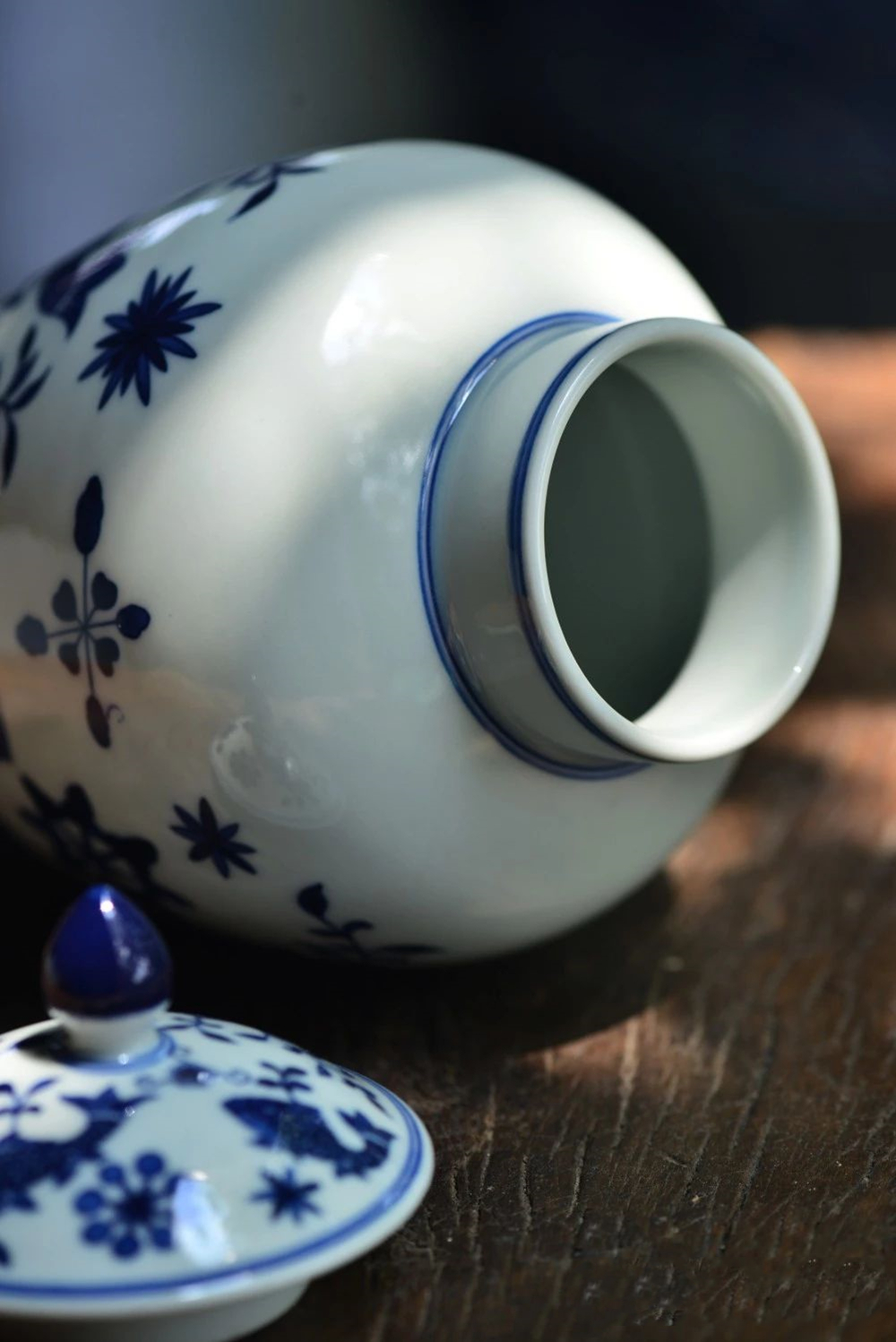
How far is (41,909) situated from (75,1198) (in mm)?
427

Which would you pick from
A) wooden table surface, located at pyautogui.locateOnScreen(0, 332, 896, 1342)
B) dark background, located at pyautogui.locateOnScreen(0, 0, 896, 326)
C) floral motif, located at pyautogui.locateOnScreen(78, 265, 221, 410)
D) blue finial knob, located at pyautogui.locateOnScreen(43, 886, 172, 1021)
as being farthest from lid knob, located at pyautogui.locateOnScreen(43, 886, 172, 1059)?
dark background, located at pyautogui.locateOnScreen(0, 0, 896, 326)

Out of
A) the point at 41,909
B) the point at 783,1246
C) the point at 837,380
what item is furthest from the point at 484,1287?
the point at 837,380

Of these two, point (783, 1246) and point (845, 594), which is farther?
point (845, 594)

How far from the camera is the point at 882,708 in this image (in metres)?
1.07

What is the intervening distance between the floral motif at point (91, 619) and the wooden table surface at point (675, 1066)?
16 cm

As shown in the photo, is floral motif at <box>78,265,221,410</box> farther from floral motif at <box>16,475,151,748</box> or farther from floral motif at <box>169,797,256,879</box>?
floral motif at <box>169,797,256,879</box>

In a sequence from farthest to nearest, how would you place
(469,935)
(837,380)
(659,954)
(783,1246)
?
1. (837,380)
2. (659,954)
3. (469,935)
4. (783,1246)

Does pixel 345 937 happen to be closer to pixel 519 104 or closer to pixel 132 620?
pixel 132 620

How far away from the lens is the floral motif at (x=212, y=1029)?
0.52 m

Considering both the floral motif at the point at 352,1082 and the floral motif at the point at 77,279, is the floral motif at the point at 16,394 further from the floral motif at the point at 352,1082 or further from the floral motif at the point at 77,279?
the floral motif at the point at 352,1082

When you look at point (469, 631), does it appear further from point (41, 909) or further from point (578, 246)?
point (41, 909)

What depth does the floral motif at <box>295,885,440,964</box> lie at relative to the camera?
0.66 metres

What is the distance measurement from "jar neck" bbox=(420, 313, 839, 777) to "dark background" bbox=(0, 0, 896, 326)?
72 cm

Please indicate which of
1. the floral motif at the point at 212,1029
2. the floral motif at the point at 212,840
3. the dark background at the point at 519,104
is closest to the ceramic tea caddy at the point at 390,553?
the floral motif at the point at 212,840
